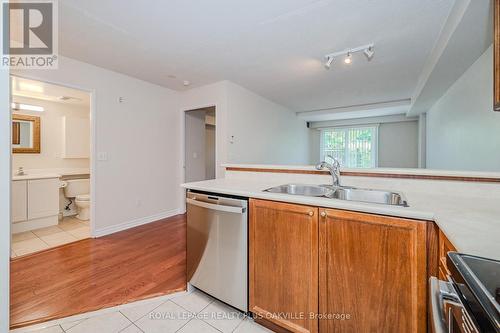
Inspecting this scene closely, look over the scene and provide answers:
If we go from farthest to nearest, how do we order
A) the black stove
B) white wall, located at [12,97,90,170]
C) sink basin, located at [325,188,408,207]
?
white wall, located at [12,97,90,170] < sink basin, located at [325,188,408,207] < the black stove

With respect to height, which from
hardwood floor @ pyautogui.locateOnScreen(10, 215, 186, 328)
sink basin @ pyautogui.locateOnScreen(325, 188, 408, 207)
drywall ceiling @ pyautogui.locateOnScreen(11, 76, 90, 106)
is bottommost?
hardwood floor @ pyautogui.locateOnScreen(10, 215, 186, 328)

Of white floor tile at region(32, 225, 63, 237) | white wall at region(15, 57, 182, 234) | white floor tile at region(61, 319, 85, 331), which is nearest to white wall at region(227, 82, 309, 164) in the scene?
white wall at region(15, 57, 182, 234)

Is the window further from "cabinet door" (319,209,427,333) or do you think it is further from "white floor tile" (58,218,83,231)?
"white floor tile" (58,218,83,231)

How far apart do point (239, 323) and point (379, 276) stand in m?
1.01

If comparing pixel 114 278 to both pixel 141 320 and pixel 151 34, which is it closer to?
pixel 141 320

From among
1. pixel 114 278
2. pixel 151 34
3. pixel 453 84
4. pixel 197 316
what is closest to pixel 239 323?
pixel 197 316

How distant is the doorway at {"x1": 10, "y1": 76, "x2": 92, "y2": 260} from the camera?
2.86 metres

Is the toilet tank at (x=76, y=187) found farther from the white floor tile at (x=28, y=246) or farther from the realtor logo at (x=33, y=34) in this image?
the realtor logo at (x=33, y=34)

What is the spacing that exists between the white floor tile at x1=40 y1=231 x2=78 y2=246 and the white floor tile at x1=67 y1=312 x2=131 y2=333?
5.64 feet

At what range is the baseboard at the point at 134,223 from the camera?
290 cm

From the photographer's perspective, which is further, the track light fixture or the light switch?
the light switch

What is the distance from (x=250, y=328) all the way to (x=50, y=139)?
14.7 feet

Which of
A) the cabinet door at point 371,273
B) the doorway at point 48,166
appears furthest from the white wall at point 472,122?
the doorway at point 48,166

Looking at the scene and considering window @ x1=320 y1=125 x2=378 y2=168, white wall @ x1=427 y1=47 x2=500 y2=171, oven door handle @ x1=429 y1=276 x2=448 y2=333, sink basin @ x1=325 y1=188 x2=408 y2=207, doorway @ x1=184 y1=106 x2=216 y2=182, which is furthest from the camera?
window @ x1=320 y1=125 x2=378 y2=168
